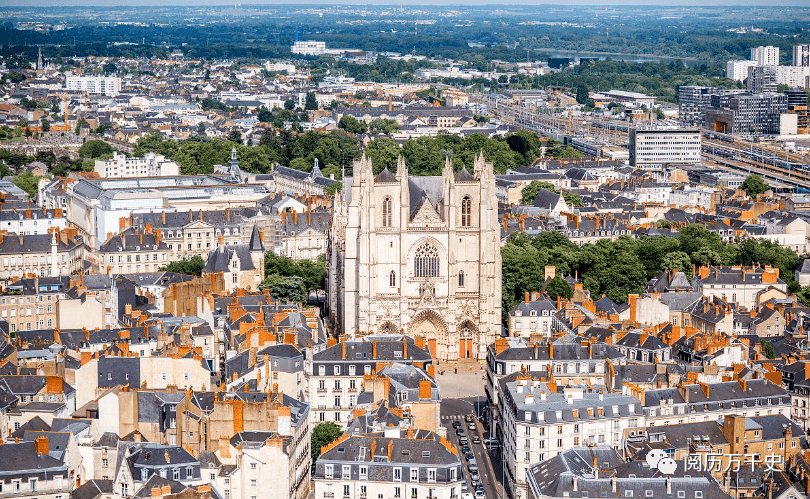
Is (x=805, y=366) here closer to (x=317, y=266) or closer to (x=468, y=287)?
(x=468, y=287)

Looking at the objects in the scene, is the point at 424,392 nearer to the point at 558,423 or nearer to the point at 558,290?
the point at 558,423

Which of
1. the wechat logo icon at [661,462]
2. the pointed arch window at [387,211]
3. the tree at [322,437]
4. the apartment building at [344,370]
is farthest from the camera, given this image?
the pointed arch window at [387,211]

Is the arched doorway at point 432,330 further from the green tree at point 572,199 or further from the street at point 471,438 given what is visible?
the green tree at point 572,199

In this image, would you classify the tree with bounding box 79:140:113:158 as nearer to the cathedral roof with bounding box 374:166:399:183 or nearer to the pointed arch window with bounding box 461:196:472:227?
the cathedral roof with bounding box 374:166:399:183

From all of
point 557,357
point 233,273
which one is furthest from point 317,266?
point 557,357

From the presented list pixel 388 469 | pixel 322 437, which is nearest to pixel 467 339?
pixel 322 437

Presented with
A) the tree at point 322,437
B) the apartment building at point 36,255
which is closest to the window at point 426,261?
the tree at point 322,437
